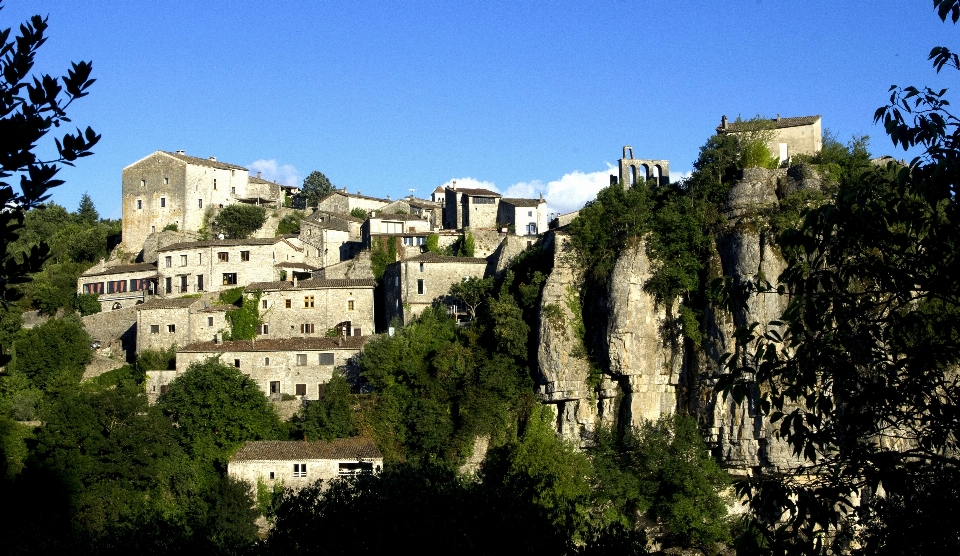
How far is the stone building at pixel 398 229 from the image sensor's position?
59656 mm

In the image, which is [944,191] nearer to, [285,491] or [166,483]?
[285,491]

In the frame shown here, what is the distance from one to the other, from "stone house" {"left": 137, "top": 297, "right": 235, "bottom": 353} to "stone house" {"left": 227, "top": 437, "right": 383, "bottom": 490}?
38.5ft

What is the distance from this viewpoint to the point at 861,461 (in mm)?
10445

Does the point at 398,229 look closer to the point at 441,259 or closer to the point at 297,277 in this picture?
the point at 297,277

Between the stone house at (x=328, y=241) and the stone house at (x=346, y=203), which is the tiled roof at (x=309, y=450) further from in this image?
the stone house at (x=346, y=203)

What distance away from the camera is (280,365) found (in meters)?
49.2

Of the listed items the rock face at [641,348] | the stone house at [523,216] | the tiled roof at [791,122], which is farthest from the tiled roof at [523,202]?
the rock face at [641,348]

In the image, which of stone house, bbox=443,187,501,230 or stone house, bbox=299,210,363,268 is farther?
stone house, bbox=443,187,501,230

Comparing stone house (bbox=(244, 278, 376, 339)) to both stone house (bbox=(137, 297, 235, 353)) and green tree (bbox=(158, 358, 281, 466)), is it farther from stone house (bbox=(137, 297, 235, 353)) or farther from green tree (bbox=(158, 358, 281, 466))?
green tree (bbox=(158, 358, 281, 466))

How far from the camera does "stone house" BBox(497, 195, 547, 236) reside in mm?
66500

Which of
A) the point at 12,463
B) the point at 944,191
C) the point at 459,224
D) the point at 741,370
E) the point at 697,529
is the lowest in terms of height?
the point at 697,529

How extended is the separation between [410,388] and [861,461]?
36.3 m

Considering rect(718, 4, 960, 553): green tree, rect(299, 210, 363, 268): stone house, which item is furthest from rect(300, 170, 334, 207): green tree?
rect(718, 4, 960, 553): green tree

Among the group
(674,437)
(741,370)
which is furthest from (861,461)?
(674,437)
